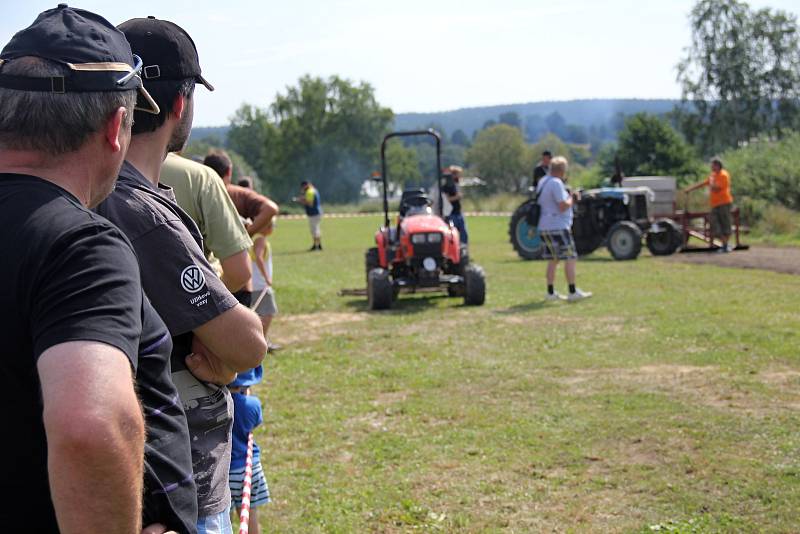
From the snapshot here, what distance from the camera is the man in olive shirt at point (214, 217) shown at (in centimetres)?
353

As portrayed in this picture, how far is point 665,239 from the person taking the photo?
18.3 meters

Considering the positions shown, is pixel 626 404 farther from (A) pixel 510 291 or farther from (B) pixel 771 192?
(B) pixel 771 192

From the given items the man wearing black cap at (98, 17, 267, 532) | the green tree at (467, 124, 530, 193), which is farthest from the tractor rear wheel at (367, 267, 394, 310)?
the green tree at (467, 124, 530, 193)

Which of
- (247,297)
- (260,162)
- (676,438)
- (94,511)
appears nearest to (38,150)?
(94,511)

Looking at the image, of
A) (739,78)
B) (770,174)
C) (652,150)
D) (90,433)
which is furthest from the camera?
(739,78)

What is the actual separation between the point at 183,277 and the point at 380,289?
9.31 meters

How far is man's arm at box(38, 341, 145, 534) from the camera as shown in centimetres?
137

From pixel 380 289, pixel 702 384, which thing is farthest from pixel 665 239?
pixel 702 384

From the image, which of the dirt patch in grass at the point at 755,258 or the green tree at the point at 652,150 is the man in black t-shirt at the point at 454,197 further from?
the green tree at the point at 652,150

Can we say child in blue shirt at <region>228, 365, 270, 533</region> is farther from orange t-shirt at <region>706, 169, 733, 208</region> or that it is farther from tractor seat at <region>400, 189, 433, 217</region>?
orange t-shirt at <region>706, 169, 733, 208</region>

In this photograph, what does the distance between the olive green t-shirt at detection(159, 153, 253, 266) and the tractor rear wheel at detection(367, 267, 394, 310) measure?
25.3 feet

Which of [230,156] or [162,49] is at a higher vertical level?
[230,156]

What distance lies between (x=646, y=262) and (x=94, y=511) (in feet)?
53.6

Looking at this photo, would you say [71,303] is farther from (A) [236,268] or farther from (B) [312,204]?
(B) [312,204]
